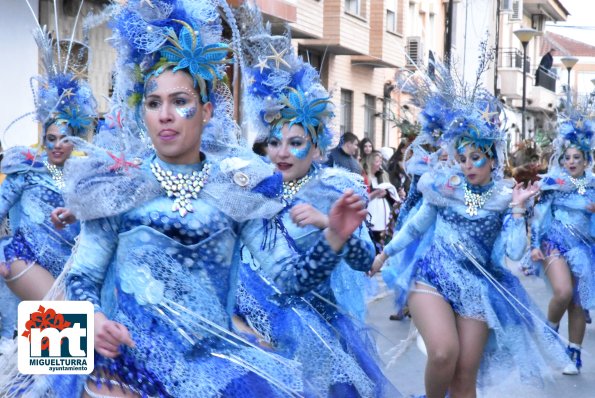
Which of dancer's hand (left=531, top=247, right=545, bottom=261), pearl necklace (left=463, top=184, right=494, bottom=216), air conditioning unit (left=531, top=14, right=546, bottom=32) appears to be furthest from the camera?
air conditioning unit (left=531, top=14, right=546, bottom=32)

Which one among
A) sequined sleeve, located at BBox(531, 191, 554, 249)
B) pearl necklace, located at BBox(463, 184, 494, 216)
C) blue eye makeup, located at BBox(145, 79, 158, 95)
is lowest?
sequined sleeve, located at BBox(531, 191, 554, 249)

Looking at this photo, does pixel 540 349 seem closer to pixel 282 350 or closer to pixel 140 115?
pixel 282 350

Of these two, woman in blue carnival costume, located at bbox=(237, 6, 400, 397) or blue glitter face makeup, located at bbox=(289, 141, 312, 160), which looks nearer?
woman in blue carnival costume, located at bbox=(237, 6, 400, 397)

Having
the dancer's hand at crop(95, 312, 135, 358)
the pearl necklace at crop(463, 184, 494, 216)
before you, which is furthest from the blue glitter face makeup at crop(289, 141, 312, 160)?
the dancer's hand at crop(95, 312, 135, 358)

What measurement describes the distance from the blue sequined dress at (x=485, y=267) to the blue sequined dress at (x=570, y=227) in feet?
9.33

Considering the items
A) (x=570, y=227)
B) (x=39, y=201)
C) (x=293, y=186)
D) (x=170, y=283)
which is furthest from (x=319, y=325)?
(x=570, y=227)

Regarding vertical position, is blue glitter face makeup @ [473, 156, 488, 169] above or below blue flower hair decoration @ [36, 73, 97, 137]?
below

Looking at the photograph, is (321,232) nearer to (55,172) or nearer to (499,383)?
(499,383)

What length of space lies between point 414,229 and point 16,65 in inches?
308

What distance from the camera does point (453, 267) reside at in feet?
23.9

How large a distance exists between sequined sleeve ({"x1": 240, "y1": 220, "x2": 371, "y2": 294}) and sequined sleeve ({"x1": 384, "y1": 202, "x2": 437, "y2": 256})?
313cm

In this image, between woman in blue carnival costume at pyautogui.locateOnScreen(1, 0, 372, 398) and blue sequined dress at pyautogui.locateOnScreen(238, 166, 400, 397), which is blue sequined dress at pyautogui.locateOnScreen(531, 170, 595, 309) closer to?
blue sequined dress at pyautogui.locateOnScreen(238, 166, 400, 397)

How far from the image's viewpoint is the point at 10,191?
8.10 m

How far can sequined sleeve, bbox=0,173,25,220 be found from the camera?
8.10 meters
